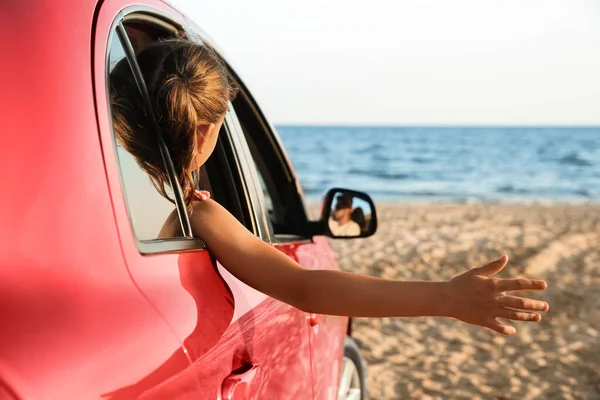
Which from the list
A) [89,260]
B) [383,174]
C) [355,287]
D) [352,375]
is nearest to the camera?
[89,260]

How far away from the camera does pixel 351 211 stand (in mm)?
3453

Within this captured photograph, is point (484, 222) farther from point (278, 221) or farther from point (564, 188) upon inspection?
point (564, 188)

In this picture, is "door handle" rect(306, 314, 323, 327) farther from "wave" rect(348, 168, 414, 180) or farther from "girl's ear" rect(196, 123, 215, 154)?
"wave" rect(348, 168, 414, 180)

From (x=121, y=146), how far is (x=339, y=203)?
183cm

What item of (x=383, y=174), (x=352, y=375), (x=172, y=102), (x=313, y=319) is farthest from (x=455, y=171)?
(x=172, y=102)

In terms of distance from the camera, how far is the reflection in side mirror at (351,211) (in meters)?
3.41

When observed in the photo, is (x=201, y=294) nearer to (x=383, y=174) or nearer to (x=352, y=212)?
(x=352, y=212)

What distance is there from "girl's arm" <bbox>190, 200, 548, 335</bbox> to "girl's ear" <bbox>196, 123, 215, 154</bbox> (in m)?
0.16

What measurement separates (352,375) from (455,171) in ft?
125

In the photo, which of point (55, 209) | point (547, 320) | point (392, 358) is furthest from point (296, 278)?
point (547, 320)

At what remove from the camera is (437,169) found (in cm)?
4162

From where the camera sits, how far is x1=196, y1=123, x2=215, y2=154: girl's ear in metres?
1.97

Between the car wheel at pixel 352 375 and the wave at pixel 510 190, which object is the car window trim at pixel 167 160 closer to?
the car wheel at pixel 352 375

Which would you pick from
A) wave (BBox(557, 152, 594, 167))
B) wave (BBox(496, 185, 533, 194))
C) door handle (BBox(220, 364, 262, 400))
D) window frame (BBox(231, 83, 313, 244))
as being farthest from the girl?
wave (BBox(557, 152, 594, 167))
